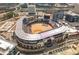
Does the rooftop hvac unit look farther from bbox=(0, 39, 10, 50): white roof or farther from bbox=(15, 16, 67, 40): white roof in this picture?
bbox=(0, 39, 10, 50): white roof

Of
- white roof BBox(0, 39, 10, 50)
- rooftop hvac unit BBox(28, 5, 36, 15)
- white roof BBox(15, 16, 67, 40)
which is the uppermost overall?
rooftop hvac unit BBox(28, 5, 36, 15)

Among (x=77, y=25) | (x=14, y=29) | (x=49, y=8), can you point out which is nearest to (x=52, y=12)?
(x=49, y=8)

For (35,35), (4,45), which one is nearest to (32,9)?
(35,35)

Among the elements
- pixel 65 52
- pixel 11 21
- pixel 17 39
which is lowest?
pixel 65 52

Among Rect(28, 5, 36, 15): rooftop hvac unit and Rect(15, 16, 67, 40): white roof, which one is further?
Rect(28, 5, 36, 15): rooftop hvac unit

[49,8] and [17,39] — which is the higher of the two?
[49,8]

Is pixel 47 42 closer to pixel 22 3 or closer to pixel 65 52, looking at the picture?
pixel 65 52

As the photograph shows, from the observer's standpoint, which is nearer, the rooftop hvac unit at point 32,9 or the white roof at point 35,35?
the white roof at point 35,35

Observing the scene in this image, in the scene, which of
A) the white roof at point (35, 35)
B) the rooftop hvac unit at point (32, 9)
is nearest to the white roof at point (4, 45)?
the white roof at point (35, 35)

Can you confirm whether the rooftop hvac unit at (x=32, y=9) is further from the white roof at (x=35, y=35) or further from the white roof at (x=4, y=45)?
the white roof at (x=4, y=45)

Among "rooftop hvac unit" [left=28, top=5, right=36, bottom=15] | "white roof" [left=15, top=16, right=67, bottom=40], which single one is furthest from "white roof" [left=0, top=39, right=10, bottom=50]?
"rooftop hvac unit" [left=28, top=5, right=36, bottom=15]
